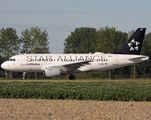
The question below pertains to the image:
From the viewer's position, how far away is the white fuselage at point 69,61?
34.2 m

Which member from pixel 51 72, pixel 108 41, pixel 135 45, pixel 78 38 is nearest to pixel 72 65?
pixel 51 72

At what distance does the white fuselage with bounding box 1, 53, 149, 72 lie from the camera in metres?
34.2

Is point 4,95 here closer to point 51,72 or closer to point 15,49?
point 51,72

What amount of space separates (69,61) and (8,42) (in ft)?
69.2

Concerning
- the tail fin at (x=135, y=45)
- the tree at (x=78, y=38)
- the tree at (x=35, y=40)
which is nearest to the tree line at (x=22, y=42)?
the tree at (x=35, y=40)

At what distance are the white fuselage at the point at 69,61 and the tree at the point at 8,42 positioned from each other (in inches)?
597

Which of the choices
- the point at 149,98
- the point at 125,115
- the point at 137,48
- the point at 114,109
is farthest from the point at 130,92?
the point at 137,48

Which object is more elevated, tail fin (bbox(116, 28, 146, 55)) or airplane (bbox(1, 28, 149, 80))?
tail fin (bbox(116, 28, 146, 55))

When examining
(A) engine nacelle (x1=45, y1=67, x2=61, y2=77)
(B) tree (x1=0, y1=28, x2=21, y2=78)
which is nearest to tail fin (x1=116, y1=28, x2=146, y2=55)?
(A) engine nacelle (x1=45, y1=67, x2=61, y2=77)

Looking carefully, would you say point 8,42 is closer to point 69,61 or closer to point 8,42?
point 8,42

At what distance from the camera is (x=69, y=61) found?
34250mm

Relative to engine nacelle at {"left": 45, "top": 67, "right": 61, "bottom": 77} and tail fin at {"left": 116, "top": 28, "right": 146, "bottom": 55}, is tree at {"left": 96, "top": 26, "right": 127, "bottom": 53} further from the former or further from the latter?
engine nacelle at {"left": 45, "top": 67, "right": 61, "bottom": 77}

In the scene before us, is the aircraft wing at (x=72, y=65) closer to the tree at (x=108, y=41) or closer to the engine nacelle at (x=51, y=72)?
the engine nacelle at (x=51, y=72)

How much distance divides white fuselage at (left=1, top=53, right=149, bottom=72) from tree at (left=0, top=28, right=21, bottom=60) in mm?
15175
